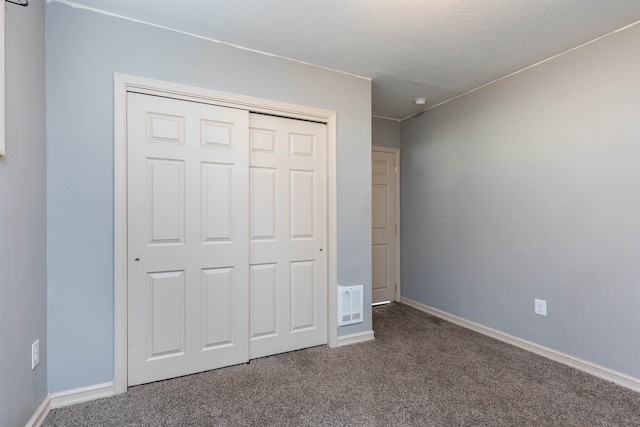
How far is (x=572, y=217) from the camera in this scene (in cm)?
237

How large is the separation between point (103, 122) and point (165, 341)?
4.99 ft

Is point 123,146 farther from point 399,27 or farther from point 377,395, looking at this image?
point 377,395

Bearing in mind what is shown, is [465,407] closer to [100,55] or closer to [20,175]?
[20,175]

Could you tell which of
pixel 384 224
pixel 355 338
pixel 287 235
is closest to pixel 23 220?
pixel 287 235

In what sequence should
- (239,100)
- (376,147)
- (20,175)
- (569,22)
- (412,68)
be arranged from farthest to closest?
(376,147) < (412,68) < (239,100) < (569,22) < (20,175)

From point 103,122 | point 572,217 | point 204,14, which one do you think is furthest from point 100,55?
point 572,217

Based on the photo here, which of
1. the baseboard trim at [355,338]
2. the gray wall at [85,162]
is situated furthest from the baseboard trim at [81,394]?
the baseboard trim at [355,338]

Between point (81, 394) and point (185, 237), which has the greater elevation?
point (185, 237)

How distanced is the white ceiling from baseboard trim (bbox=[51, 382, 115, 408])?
2.38 metres

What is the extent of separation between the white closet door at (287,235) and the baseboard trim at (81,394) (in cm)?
96

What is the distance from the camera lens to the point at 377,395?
1.96 metres

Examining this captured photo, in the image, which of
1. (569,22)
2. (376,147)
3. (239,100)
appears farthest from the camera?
(376,147)

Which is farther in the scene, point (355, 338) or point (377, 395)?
point (355, 338)

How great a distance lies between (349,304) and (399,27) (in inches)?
86.8
